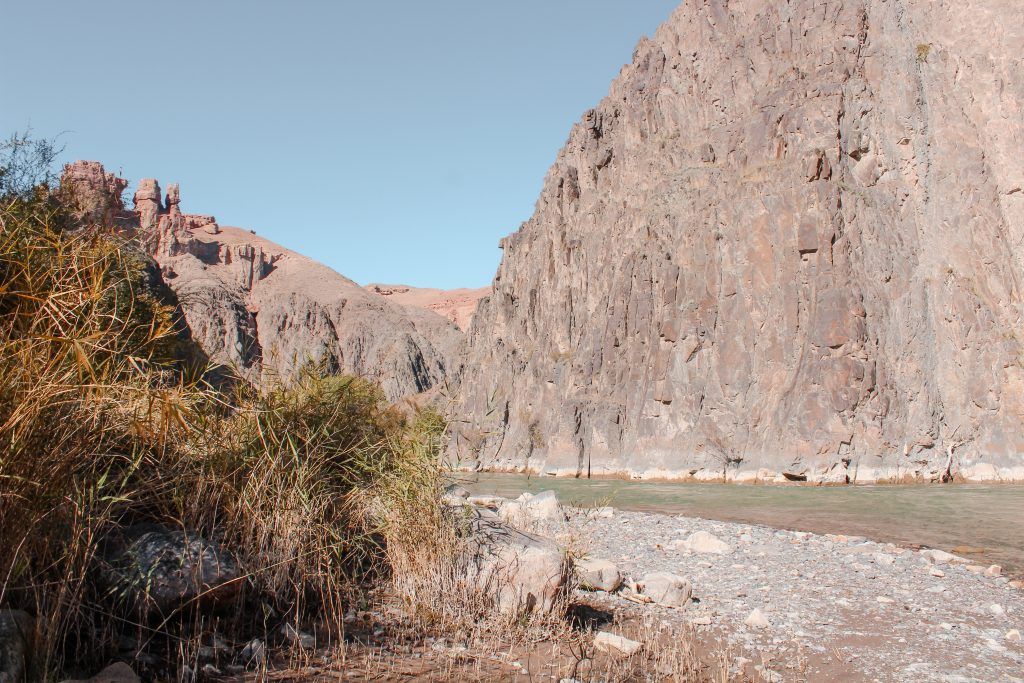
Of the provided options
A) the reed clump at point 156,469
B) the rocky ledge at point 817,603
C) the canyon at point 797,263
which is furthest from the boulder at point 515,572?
the canyon at point 797,263

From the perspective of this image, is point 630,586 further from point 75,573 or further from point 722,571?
point 75,573

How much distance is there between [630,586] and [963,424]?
1819 inches

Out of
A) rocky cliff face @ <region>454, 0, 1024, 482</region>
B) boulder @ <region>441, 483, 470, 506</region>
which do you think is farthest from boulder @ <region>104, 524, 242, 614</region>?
rocky cliff face @ <region>454, 0, 1024, 482</region>

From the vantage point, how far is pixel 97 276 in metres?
4.84

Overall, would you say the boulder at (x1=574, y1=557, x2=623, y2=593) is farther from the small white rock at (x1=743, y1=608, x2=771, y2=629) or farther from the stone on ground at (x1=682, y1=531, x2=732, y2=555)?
the stone on ground at (x1=682, y1=531, x2=732, y2=555)

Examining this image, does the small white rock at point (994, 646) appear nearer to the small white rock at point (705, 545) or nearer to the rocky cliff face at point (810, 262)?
the small white rock at point (705, 545)

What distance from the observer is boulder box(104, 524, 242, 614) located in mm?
4383

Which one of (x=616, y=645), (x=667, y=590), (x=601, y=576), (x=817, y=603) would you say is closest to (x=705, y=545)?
(x=817, y=603)

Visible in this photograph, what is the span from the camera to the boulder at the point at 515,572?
233 inches

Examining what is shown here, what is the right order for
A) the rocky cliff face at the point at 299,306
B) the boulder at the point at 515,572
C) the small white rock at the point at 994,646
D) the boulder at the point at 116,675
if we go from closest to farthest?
the boulder at the point at 116,675 → the boulder at the point at 515,572 → the small white rock at the point at 994,646 → the rocky cliff face at the point at 299,306

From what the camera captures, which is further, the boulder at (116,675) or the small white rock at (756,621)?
the small white rock at (756,621)

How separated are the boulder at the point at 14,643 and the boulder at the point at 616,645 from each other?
4.32m

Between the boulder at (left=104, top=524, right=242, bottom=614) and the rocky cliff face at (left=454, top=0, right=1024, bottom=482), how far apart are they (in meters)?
33.7

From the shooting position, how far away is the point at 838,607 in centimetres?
864
